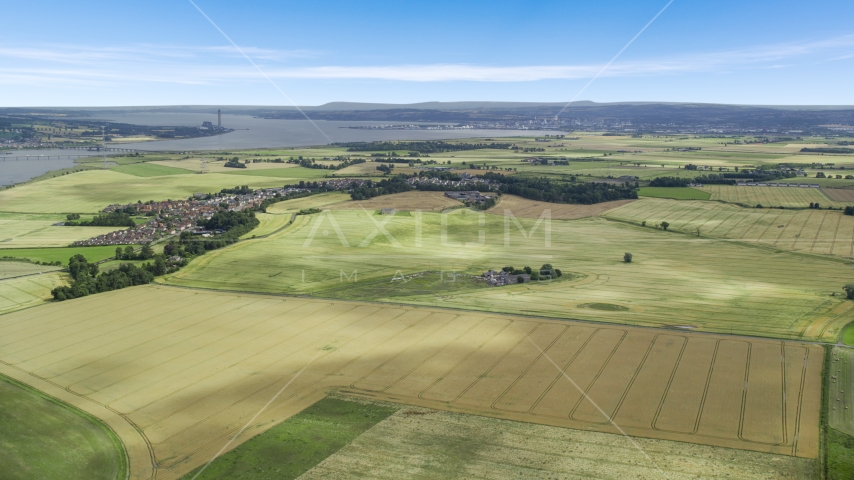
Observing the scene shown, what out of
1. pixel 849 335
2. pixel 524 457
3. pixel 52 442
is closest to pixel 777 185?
pixel 849 335

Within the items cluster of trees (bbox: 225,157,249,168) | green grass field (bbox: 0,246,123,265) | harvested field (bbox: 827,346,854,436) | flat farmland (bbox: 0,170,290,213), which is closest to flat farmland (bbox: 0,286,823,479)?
harvested field (bbox: 827,346,854,436)

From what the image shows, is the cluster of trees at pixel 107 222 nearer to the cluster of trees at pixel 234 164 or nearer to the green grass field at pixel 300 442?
the green grass field at pixel 300 442

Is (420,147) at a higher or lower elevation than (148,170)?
higher

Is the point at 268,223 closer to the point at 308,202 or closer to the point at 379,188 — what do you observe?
the point at 308,202

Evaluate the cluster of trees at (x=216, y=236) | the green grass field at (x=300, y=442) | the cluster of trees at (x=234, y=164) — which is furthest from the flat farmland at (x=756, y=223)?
the cluster of trees at (x=234, y=164)

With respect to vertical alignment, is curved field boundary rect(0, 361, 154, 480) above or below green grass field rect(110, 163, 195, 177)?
below

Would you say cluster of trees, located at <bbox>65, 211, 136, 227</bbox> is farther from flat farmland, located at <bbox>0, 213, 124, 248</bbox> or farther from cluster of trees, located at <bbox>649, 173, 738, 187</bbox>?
cluster of trees, located at <bbox>649, 173, 738, 187</bbox>

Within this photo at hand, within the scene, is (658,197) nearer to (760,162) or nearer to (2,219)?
(760,162)
